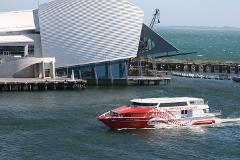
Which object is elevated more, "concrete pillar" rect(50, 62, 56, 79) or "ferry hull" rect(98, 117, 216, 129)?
"concrete pillar" rect(50, 62, 56, 79)

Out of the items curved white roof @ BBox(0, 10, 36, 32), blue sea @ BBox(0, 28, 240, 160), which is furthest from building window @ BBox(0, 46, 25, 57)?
blue sea @ BBox(0, 28, 240, 160)

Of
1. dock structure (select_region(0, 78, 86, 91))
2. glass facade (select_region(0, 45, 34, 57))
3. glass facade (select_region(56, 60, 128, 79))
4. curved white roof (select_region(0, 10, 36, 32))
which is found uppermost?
curved white roof (select_region(0, 10, 36, 32))

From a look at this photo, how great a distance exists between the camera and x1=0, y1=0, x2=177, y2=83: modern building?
95.2 metres

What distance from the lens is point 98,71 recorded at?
95562 mm

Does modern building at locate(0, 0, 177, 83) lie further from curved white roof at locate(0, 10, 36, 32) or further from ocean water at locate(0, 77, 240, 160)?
ocean water at locate(0, 77, 240, 160)

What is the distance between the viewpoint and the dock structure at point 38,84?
8438 cm

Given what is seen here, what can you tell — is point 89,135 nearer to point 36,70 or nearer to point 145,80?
point 36,70

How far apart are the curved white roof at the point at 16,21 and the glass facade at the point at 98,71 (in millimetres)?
9860

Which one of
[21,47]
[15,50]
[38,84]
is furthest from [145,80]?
[15,50]

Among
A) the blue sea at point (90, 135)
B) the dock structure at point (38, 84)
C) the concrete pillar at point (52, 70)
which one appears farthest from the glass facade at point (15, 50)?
the blue sea at point (90, 135)

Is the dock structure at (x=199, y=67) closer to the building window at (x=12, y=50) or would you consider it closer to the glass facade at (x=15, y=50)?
the glass facade at (x=15, y=50)

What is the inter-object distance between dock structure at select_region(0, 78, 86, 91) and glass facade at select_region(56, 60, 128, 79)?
20.0 ft

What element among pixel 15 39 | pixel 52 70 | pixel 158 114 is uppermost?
pixel 15 39

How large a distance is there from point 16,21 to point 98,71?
56.9ft
